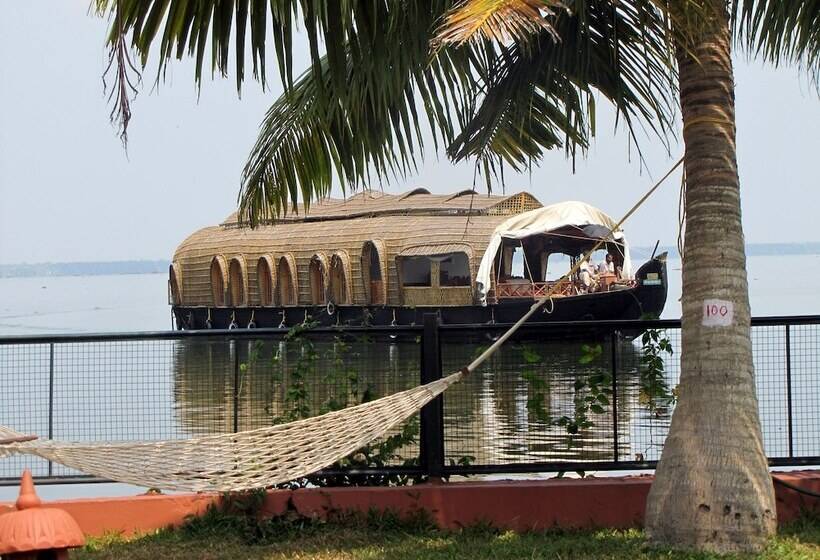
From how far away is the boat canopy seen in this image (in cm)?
2786

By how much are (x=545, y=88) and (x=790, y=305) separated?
35.4 meters

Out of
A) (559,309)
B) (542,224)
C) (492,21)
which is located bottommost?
(559,309)

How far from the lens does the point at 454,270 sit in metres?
30.8

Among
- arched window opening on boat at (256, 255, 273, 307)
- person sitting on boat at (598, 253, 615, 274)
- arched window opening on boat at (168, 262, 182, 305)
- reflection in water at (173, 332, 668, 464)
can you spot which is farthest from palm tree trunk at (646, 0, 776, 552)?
arched window opening on boat at (168, 262, 182, 305)

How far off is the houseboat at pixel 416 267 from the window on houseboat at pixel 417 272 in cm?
3

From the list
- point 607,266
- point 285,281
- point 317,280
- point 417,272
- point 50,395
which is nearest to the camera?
point 50,395

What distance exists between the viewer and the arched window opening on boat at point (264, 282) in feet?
116

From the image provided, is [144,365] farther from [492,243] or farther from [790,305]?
[790,305]

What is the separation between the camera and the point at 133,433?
745 cm

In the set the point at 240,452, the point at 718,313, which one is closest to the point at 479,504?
the point at 240,452

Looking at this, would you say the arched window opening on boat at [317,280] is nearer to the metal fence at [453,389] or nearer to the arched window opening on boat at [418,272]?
the arched window opening on boat at [418,272]

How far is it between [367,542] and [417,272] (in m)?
25.9

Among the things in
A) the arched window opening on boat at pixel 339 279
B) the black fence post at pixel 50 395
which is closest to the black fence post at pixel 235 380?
the black fence post at pixel 50 395

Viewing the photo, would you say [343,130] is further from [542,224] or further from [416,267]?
[416,267]
